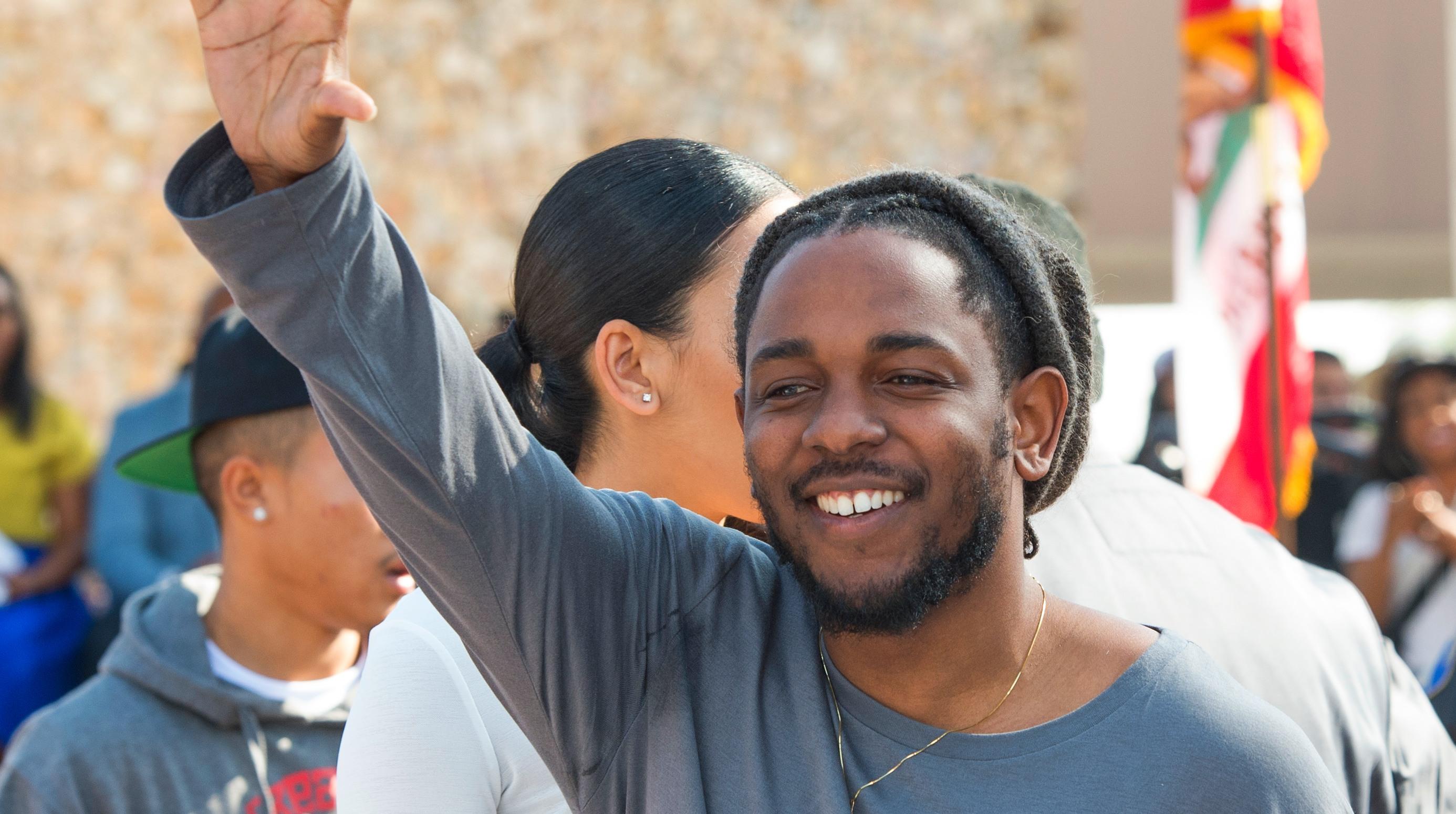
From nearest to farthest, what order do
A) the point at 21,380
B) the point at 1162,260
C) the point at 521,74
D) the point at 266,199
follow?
the point at 266,199, the point at 21,380, the point at 521,74, the point at 1162,260

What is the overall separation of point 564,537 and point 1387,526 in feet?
11.3

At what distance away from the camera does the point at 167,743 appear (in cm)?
219

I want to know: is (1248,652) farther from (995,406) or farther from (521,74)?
(521,74)

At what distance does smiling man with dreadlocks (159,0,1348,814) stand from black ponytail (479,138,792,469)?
0.38 meters

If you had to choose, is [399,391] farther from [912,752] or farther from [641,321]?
[641,321]

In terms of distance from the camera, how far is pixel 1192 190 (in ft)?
10.0

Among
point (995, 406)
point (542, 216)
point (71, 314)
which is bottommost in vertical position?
point (71, 314)

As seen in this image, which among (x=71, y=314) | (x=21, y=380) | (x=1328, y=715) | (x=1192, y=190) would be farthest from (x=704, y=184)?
(x=71, y=314)

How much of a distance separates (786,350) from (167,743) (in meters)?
1.44

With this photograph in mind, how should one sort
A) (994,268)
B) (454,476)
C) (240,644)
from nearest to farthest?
(454,476) → (994,268) → (240,644)

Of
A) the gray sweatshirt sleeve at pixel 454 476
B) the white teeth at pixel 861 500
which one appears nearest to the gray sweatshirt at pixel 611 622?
the gray sweatshirt sleeve at pixel 454 476

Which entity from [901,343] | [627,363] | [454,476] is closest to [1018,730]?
[901,343]

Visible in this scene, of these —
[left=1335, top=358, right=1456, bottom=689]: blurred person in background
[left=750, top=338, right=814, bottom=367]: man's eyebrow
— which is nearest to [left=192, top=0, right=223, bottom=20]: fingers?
[left=750, top=338, right=814, bottom=367]: man's eyebrow

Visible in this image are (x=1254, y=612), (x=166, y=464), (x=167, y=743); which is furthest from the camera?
(x=166, y=464)
